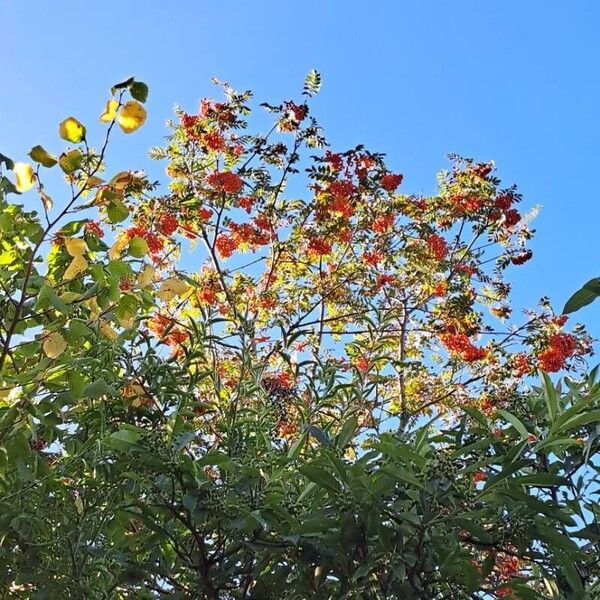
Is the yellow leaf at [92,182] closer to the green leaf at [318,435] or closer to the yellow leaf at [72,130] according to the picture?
the yellow leaf at [72,130]

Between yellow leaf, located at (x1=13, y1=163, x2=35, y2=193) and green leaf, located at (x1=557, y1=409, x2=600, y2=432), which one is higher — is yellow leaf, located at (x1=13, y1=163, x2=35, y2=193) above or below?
above

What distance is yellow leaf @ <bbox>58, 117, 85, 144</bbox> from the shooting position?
5.61 ft

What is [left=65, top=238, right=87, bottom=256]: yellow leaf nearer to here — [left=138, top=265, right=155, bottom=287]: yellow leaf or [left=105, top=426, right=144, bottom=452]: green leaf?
[left=138, top=265, right=155, bottom=287]: yellow leaf

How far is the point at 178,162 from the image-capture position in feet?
24.2

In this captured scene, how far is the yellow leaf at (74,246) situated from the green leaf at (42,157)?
0.20 meters

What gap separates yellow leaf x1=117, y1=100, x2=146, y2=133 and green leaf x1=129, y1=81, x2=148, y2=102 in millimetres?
15

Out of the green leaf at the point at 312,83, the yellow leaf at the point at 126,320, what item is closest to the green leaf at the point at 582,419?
the yellow leaf at the point at 126,320

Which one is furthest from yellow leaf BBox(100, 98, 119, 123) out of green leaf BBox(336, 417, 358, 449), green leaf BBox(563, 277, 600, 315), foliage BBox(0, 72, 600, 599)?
green leaf BBox(563, 277, 600, 315)

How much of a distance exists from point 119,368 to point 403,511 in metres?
1.08

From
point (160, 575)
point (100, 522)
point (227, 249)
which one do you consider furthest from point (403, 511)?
point (227, 249)

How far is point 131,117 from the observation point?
171 cm

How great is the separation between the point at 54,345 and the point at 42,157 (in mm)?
461

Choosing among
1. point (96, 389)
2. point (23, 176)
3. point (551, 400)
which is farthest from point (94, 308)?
point (551, 400)

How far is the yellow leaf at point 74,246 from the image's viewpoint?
6.27 feet
